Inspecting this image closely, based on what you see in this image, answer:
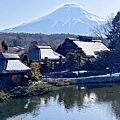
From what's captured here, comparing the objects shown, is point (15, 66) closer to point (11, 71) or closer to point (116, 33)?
point (11, 71)

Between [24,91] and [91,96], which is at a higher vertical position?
[24,91]

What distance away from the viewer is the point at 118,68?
122ft

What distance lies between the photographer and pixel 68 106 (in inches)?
794

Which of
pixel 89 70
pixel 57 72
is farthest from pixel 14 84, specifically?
pixel 89 70

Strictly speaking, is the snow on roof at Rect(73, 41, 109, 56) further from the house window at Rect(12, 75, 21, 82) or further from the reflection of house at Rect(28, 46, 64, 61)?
the house window at Rect(12, 75, 21, 82)

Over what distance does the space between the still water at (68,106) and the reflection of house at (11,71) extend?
9.86ft

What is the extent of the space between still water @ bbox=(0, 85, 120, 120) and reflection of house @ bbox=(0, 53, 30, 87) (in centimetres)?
300

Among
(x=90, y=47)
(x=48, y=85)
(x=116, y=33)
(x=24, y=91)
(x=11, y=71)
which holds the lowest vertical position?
(x=24, y=91)

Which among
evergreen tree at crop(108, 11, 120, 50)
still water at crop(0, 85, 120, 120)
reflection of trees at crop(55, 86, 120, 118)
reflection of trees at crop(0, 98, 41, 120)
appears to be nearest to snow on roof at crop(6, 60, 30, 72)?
still water at crop(0, 85, 120, 120)

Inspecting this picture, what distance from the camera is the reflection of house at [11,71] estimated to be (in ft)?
81.6

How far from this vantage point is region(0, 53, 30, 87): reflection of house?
24.9 metres

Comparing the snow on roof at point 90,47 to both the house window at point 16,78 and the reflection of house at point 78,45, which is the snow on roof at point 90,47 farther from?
the house window at point 16,78

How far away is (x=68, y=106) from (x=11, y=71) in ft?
21.5

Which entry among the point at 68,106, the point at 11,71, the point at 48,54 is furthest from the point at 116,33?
the point at 68,106
